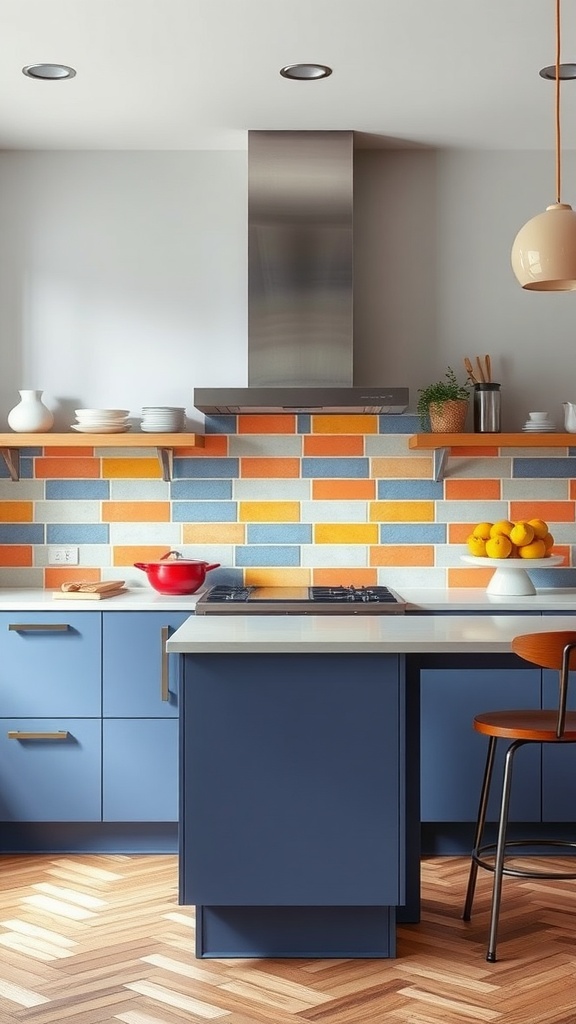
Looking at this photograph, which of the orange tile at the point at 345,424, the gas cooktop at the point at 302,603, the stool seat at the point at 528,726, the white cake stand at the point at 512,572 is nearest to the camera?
the stool seat at the point at 528,726

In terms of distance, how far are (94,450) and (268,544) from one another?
784mm

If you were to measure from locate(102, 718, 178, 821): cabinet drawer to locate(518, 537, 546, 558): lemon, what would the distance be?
139cm

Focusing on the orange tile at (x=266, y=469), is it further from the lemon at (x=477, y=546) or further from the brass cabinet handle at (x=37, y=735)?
the brass cabinet handle at (x=37, y=735)

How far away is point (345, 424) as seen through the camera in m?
4.54

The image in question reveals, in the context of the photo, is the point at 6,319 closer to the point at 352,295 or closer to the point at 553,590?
the point at 352,295

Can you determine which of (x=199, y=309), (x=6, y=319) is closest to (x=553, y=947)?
(x=199, y=309)

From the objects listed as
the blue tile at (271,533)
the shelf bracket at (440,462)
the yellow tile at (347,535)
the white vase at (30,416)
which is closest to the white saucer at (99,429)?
the white vase at (30,416)

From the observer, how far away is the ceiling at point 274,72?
324 cm

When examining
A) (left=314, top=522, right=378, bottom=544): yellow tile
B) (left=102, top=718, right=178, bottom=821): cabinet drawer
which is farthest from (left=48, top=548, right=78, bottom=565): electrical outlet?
(left=314, top=522, right=378, bottom=544): yellow tile

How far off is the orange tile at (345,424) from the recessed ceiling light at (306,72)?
1.31 metres

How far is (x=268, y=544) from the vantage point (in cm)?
455

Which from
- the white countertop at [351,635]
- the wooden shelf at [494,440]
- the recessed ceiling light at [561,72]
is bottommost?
the white countertop at [351,635]

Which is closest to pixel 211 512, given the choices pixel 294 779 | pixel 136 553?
pixel 136 553

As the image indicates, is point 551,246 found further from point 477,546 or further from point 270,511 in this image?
point 270,511
